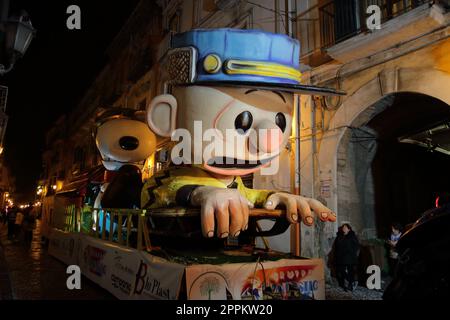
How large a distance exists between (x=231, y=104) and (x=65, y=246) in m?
6.10

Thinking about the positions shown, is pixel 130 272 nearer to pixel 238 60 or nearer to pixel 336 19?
pixel 238 60

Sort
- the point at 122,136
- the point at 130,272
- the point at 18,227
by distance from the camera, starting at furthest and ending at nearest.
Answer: the point at 18,227 < the point at 122,136 < the point at 130,272

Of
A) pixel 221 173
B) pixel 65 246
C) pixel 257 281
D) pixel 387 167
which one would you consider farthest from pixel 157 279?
pixel 387 167

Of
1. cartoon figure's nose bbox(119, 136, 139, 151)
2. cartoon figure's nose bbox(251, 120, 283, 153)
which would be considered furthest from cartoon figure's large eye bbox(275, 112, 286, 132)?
cartoon figure's nose bbox(119, 136, 139, 151)

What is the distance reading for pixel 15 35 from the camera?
5.59 m

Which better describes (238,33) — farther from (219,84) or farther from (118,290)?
(118,290)

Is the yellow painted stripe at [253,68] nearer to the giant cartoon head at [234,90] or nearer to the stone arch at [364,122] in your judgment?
the giant cartoon head at [234,90]

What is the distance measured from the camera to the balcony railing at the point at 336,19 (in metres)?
7.34

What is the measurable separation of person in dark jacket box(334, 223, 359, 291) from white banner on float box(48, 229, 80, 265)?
5.23 meters

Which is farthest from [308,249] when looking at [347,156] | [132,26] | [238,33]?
[132,26]

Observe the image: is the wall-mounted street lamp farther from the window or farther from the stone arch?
the window

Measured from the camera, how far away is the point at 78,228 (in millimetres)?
Answer: 7648

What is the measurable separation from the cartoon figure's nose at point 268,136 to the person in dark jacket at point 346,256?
4271 millimetres
